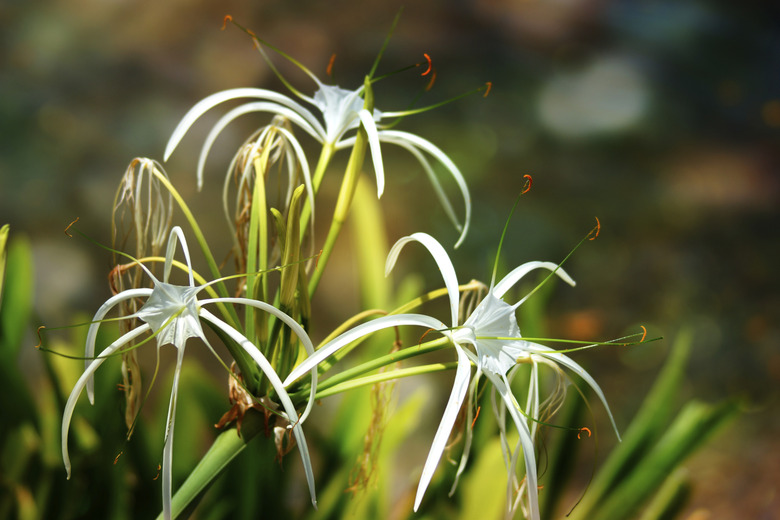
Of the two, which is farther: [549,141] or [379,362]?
[549,141]

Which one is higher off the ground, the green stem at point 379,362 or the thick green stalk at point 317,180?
the thick green stalk at point 317,180

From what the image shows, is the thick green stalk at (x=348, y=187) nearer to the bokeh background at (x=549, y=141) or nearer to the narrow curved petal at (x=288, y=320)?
the narrow curved petal at (x=288, y=320)

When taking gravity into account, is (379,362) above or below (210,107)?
below

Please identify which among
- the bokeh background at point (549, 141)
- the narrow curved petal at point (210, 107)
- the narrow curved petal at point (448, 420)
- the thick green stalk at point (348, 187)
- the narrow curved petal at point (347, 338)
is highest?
the narrow curved petal at point (210, 107)

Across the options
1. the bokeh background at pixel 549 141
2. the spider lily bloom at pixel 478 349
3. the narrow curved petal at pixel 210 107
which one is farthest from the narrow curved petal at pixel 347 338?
the bokeh background at pixel 549 141

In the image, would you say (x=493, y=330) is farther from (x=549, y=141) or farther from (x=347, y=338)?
(x=549, y=141)

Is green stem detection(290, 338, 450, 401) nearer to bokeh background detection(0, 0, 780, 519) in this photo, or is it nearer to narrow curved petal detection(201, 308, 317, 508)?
narrow curved petal detection(201, 308, 317, 508)

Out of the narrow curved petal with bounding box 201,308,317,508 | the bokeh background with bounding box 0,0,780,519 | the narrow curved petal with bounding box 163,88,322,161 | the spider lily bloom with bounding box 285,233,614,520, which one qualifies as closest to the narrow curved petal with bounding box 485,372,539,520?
the spider lily bloom with bounding box 285,233,614,520

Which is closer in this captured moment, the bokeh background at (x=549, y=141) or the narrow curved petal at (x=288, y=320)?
the narrow curved petal at (x=288, y=320)

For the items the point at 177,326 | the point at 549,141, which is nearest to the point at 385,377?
the point at 177,326
